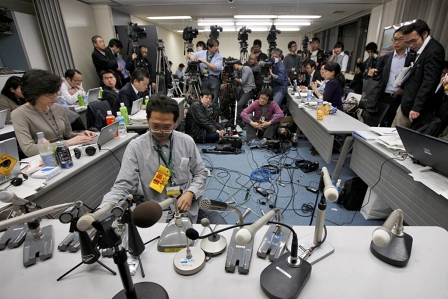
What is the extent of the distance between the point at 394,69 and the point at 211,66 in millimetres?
2932

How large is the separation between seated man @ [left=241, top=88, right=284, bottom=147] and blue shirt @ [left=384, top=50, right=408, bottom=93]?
145 cm

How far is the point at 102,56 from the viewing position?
441 centimetres

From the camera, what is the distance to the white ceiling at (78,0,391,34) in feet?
17.1

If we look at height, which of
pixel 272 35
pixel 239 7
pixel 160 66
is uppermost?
pixel 239 7

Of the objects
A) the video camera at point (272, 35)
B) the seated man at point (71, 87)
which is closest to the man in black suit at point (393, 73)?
the video camera at point (272, 35)

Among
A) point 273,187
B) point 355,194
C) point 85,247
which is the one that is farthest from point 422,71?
point 85,247

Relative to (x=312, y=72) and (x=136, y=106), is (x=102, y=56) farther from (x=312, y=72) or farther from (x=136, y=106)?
(x=312, y=72)

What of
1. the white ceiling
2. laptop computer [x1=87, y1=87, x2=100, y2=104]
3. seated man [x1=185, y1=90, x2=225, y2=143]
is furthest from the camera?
the white ceiling

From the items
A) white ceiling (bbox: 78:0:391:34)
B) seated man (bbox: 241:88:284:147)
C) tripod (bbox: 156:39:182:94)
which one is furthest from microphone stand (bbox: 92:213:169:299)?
white ceiling (bbox: 78:0:391:34)

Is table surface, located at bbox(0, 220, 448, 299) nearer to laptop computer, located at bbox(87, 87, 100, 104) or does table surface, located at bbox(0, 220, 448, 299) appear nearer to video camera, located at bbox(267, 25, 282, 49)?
laptop computer, located at bbox(87, 87, 100, 104)

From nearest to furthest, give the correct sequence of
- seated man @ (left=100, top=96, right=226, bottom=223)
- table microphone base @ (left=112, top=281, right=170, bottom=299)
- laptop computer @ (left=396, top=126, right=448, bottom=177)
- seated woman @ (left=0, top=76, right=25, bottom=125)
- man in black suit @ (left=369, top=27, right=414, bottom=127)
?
table microphone base @ (left=112, top=281, right=170, bottom=299), laptop computer @ (left=396, top=126, right=448, bottom=177), seated man @ (left=100, top=96, right=226, bottom=223), seated woman @ (left=0, top=76, right=25, bottom=125), man in black suit @ (left=369, top=27, right=414, bottom=127)

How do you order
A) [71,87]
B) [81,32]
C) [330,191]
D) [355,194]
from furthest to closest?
[81,32], [71,87], [355,194], [330,191]

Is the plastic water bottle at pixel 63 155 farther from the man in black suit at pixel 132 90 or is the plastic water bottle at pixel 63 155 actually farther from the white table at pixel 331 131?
the white table at pixel 331 131

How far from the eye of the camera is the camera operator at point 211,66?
4351 millimetres
